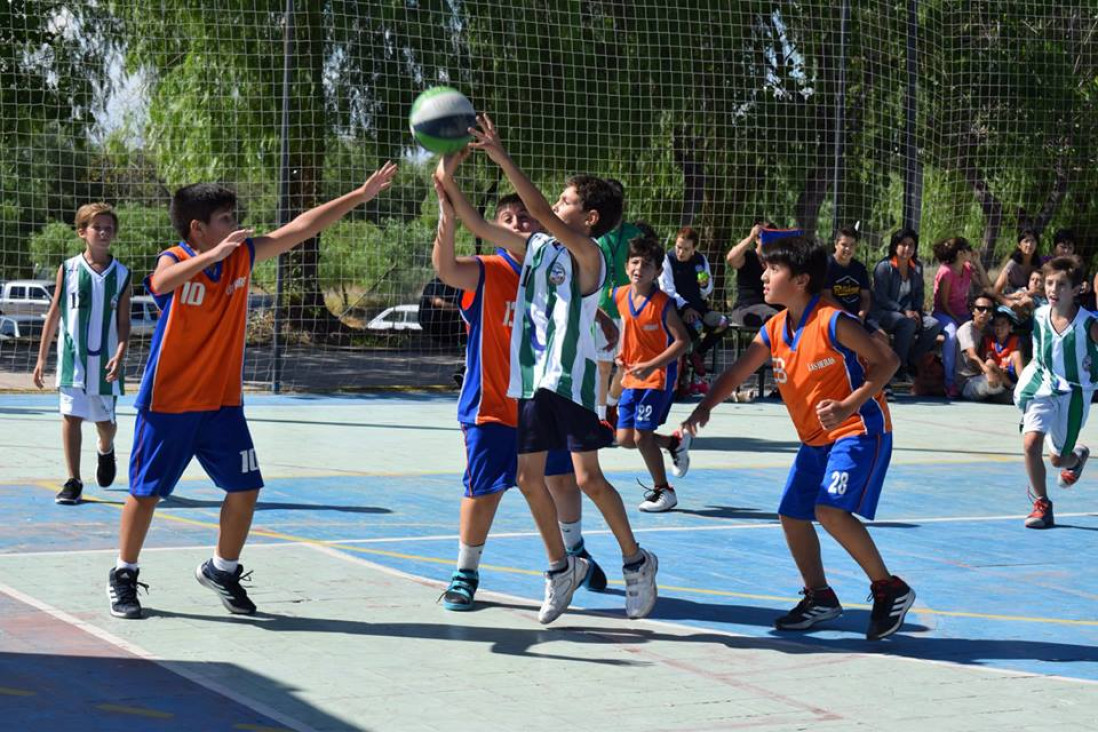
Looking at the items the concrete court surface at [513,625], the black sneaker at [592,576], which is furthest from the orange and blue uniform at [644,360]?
the black sneaker at [592,576]

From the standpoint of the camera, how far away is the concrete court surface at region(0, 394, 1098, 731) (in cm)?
539

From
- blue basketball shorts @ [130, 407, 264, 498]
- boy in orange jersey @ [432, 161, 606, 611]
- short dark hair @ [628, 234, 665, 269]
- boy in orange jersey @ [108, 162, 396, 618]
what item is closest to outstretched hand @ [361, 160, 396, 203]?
boy in orange jersey @ [108, 162, 396, 618]

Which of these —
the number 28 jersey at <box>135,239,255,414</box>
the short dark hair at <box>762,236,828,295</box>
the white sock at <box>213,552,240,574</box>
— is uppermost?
the short dark hair at <box>762,236,828,295</box>

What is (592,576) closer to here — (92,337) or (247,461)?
(247,461)

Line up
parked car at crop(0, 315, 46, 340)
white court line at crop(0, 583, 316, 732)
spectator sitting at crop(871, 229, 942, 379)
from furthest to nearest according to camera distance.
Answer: parked car at crop(0, 315, 46, 340) → spectator sitting at crop(871, 229, 942, 379) → white court line at crop(0, 583, 316, 732)

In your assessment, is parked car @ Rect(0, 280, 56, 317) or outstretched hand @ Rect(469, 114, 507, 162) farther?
parked car @ Rect(0, 280, 56, 317)

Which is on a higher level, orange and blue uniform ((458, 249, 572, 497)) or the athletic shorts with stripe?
orange and blue uniform ((458, 249, 572, 497))

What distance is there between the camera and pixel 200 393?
674 centimetres

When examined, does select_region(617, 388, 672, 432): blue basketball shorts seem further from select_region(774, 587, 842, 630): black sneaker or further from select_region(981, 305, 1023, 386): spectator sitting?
select_region(981, 305, 1023, 386): spectator sitting

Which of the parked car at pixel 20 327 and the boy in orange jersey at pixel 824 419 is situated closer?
the boy in orange jersey at pixel 824 419

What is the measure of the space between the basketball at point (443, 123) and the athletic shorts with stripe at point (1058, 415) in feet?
17.2

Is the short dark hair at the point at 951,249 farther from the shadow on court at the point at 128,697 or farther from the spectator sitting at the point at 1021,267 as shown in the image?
the shadow on court at the point at 128,697

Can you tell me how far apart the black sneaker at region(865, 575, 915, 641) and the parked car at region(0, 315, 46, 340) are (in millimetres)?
16468

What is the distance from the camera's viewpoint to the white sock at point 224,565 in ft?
22.3
